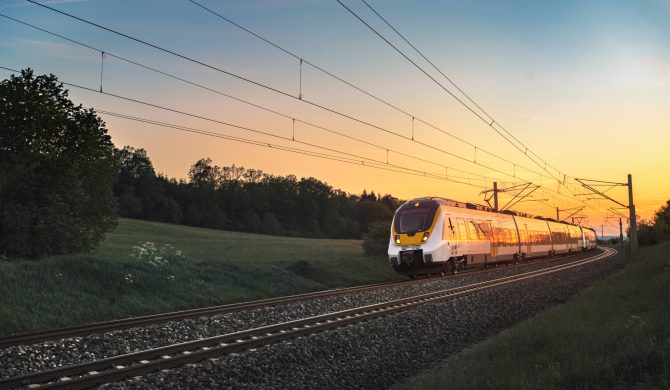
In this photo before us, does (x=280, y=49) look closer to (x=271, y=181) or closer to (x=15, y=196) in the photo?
(x=15, y=196)

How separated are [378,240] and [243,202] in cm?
9732

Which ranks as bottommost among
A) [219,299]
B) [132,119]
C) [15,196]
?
[219,299]

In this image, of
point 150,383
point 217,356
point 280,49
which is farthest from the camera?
point 280,49

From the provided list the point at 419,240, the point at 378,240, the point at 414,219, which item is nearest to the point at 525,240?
the point at 378,240

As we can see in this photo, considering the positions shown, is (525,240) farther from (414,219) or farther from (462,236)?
(414,219)

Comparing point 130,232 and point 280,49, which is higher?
point 280,49

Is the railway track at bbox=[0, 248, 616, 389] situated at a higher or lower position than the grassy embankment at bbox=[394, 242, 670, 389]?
lower

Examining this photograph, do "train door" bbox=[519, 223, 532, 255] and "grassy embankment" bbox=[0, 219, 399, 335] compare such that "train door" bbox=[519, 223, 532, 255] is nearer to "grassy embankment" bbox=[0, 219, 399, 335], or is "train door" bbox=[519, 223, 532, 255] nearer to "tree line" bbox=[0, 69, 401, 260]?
"grassy embankment" bbox=[0, 219, 399, 335]

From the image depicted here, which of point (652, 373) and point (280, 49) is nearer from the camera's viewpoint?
point (652, 373)

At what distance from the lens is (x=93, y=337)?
11836 millimetres

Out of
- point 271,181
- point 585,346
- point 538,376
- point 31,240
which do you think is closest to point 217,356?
point 538,376

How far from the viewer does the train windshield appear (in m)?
27.3

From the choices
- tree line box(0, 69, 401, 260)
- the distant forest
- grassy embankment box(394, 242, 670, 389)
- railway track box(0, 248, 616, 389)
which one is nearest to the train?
railway track box(0, 248, 616, 389)

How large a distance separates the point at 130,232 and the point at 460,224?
59.2 meters
